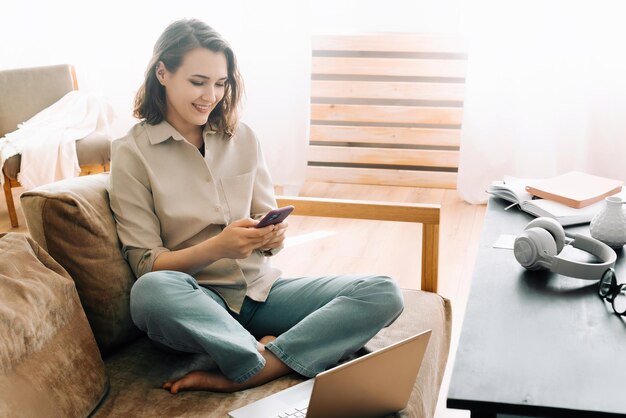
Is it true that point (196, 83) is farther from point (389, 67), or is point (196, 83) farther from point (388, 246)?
point (389, 67)

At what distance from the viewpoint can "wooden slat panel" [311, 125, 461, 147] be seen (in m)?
3.91

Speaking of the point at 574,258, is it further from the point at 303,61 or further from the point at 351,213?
the point at 303,61

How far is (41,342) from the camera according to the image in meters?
1.34

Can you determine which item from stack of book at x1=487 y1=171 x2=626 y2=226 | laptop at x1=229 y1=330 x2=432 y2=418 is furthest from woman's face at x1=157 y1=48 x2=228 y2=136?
stack of book at x1=487 y1=171 x2=626 y2=226

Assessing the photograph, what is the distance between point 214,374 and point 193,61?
26.9 inches

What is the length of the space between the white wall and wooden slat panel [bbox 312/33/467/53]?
0.07m

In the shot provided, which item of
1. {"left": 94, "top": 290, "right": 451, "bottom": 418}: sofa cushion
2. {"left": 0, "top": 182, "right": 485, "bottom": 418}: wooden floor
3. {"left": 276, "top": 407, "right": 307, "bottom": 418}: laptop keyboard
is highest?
{"left": 276, "top": 407, "right": 307, "bottom": 418}: laptop keyboard

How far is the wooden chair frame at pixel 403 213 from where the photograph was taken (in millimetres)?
1864

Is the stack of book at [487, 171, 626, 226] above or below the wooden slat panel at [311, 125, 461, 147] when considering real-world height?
above

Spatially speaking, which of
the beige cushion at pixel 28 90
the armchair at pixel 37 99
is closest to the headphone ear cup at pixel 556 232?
the armchair at pixel 37 99

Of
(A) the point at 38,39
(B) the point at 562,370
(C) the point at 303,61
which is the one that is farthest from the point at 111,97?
(B) the point at 562,370

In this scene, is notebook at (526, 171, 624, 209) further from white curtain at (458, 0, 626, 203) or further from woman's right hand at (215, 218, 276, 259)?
white curtain at (458, 0, 626, 203)

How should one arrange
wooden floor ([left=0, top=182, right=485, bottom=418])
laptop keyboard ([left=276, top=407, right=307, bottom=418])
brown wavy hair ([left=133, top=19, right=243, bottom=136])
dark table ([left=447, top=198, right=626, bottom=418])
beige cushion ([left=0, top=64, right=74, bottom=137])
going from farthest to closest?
beige cushion ([left=0, top=64, right=74, bottom=137])
wooden floor ([left=0, top=182, right=485, bottom=418])
brown wavy hair ([left=133, top=19, right=243, bottom=136])
laptop keyboard ([left=276, top=407, right=307, bottom=418])
dark table ([left=447, top=198, right=626, bottom=418])

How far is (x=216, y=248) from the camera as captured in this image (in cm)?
160
